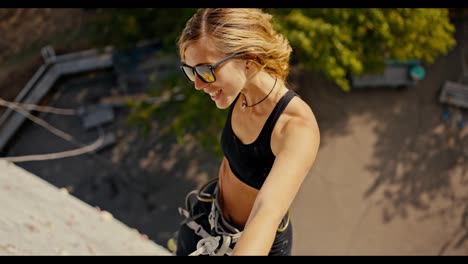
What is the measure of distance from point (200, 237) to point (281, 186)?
1.44 metres

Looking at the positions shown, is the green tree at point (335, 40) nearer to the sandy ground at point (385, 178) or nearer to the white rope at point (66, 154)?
the sandy ground at point (385, 178)

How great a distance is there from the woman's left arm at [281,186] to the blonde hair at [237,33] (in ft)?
1.17

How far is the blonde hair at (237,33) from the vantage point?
6.68 ft

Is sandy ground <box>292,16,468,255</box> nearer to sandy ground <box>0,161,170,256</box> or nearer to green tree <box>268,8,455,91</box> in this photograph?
green tree <box>268,8,455,91</box>

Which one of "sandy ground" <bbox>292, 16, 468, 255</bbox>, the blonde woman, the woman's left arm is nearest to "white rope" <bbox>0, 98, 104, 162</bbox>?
"sandy ground" <bbox>292, 16, 468, 255</bbox>

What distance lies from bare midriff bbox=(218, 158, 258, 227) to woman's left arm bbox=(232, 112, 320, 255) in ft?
1.90

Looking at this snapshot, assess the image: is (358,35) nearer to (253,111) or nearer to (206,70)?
(253,111)

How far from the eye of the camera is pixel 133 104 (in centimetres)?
916

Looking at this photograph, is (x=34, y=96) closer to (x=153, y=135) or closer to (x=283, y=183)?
(x=153, y=135)

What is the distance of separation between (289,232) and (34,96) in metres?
9.83

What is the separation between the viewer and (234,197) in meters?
2.79

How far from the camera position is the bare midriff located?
2.64 metres

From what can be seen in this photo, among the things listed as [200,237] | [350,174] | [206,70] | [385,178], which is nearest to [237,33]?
[206,70]
